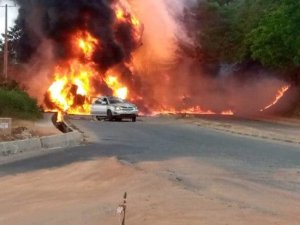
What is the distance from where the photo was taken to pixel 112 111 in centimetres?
3862

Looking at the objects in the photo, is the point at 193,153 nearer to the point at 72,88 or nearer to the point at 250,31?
the point at 250,31

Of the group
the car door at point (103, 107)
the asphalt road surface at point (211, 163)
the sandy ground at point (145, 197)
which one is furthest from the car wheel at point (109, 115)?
the sandy ground at point (145, 197)

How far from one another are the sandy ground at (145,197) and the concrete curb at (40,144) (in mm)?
3301

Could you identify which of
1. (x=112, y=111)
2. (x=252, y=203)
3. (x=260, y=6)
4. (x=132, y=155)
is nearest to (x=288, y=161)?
(x=132, y=155)

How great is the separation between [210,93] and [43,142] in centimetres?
4239

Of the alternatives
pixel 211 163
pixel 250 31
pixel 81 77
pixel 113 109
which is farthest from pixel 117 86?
pixel 211 163

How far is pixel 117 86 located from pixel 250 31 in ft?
39.8

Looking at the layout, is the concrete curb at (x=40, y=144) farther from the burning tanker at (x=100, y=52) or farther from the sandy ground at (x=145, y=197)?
the burning tanker at (x=100, y=52)

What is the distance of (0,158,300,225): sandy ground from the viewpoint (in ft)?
29.2

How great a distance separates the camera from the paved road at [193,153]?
47.7 ft

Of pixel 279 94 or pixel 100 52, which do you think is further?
pixel 279 94

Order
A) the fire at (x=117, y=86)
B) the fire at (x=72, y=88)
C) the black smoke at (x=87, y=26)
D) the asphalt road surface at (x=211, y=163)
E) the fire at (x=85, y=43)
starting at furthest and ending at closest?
the fire at (x=117, y=86)
the fire at (x=85, y=43)
the black smoke at (x=87, y=26)
the fire at (x=72, y=88)
the asphalt road surface at (x=211, y=163)

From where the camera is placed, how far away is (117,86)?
5394cm

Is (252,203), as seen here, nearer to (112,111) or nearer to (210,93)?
(112,111)
